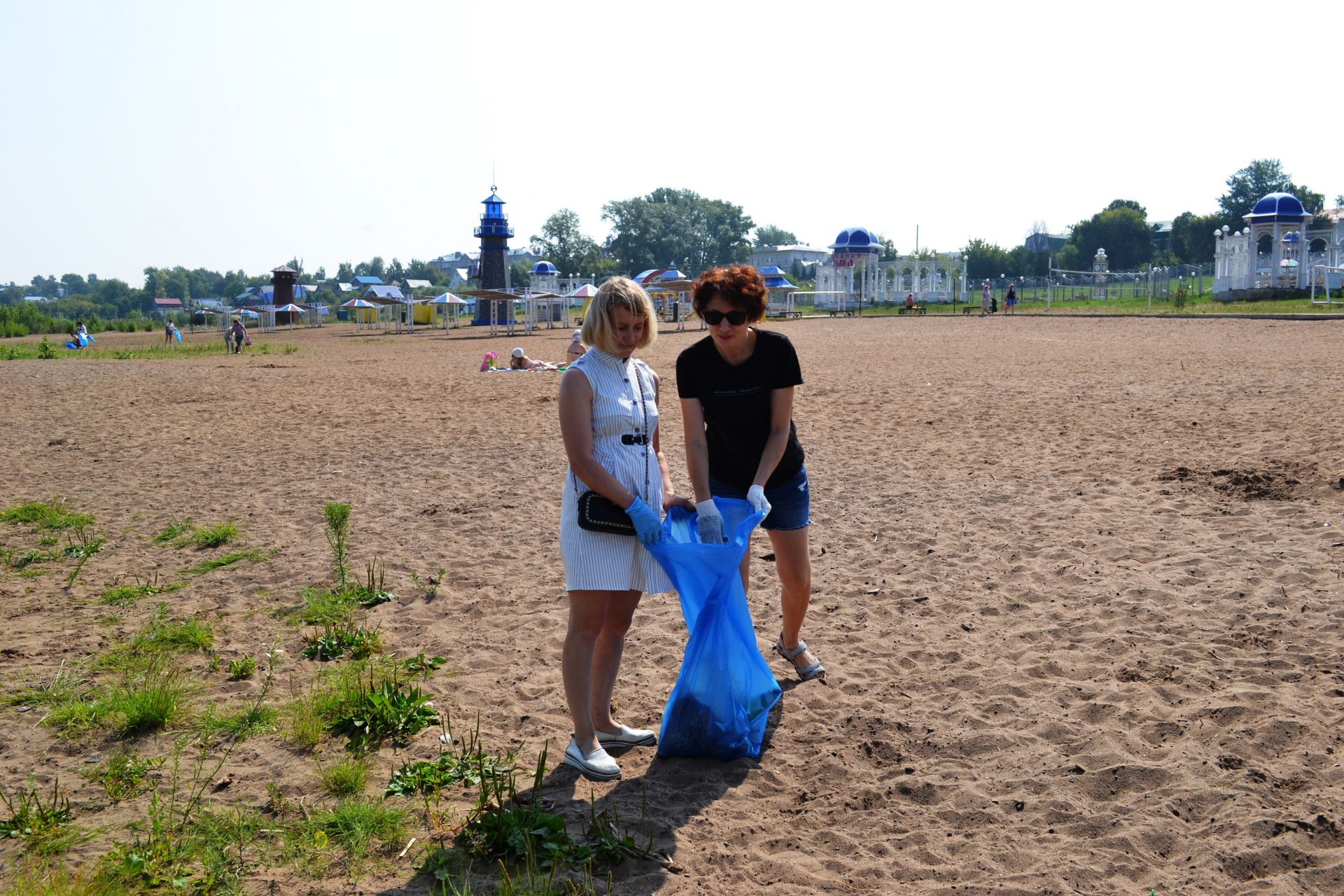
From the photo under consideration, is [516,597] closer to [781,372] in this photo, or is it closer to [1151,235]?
[781,372]

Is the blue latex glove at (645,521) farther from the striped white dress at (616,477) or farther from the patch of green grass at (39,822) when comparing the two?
the patch of green grass at (39,822)

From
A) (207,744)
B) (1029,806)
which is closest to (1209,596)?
(1029,806)

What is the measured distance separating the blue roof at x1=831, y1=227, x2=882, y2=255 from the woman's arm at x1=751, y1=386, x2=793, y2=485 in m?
58.8

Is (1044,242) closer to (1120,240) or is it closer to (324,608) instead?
(1120,240)

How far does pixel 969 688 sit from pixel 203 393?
16431 millimetres

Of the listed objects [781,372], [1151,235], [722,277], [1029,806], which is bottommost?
[1029,806]

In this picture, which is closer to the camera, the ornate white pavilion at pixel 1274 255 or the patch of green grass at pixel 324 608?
the patch of green grass at pixel 324 608

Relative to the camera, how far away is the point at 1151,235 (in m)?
91.3

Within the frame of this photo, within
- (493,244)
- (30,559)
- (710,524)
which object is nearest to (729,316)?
(710,524)

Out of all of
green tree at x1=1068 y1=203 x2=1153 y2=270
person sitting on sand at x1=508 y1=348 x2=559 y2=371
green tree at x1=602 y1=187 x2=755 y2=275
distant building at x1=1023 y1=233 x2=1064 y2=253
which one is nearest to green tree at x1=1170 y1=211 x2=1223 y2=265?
green tree at x1=1068 y1=203 x2=1153 y2=270

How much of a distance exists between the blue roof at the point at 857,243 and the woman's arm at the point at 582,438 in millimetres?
59452

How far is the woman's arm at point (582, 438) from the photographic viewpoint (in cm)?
364

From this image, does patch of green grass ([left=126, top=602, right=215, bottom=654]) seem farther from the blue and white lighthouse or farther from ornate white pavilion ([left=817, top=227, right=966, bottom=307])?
the blue and white lighthouse

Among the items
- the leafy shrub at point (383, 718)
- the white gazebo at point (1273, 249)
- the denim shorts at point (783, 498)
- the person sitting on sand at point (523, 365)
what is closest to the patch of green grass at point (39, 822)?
the leafy shrub at point (383, 718)
